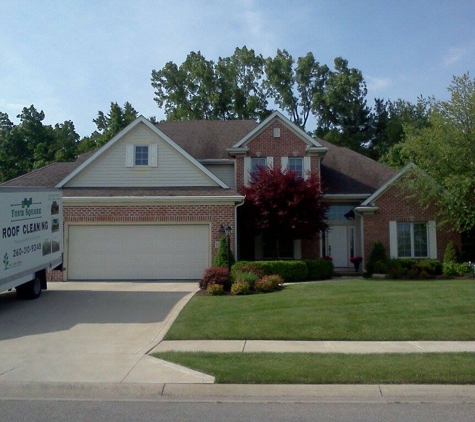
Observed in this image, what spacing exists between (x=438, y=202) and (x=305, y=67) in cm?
3250

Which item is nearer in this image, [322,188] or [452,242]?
[452,242]

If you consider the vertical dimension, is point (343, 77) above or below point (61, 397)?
above

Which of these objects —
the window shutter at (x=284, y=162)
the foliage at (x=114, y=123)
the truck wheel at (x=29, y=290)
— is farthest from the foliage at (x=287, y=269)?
the foliage at (x=114, y=123)

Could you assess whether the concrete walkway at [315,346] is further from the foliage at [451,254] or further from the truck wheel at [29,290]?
the foliage at [451,254]

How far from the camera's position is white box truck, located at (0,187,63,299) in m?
13.8

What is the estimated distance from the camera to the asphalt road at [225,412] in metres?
6.70

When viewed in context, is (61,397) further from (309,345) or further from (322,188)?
(322,188)

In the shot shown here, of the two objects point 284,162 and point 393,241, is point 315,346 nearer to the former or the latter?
point 393,241

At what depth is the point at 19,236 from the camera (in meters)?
14.5

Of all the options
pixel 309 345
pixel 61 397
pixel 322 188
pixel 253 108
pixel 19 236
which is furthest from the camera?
pixel 253 108

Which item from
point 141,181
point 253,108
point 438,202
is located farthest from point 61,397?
point 253,108

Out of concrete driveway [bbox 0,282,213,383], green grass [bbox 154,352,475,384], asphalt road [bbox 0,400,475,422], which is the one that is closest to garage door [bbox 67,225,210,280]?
concrete driveway [bbox 0,282,213,383]

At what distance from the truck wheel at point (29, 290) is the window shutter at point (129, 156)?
7452 mm

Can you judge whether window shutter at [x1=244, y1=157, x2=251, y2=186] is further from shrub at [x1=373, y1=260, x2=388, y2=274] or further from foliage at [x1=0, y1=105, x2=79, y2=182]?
foliage at [x1=0, y1=105, x2=79, y2=182]
